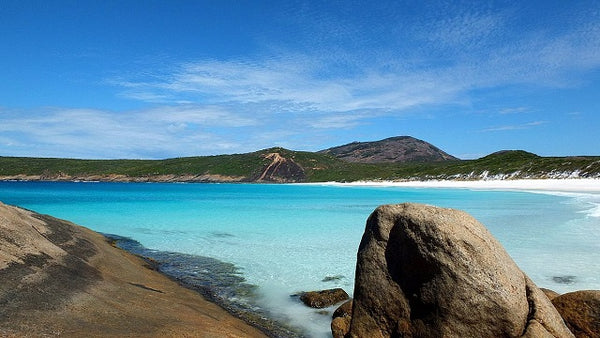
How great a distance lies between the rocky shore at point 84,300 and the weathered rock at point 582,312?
5896 mm

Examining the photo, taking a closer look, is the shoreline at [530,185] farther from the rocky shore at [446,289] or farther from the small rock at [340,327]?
the small rock at [340,327]

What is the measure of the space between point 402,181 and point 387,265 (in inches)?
4711

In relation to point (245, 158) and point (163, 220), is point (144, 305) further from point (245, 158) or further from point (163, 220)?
point (245, 158)

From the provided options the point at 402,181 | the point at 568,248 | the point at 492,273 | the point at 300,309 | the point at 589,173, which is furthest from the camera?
the point at 402,181

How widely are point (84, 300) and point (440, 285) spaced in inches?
254

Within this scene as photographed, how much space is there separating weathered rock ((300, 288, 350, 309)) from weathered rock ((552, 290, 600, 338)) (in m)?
5.20

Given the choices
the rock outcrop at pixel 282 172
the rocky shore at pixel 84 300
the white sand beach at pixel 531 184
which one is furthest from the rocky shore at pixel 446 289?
the rock outcrop at pixel 282 172

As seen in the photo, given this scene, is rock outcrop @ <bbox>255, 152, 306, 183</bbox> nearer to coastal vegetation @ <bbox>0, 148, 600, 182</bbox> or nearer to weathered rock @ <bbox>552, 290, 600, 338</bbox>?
coastal vegetation @ <bbox>0, 148, 600, 182</bbox>

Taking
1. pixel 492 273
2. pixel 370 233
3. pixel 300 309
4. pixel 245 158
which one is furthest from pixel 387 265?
pixel 245 158

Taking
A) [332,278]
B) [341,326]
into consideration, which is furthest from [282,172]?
[341,326]

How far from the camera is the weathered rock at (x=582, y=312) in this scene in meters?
7.14

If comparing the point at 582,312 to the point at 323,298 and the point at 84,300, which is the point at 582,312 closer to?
the point at 323,298

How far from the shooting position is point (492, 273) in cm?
635

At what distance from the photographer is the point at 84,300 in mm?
7695
